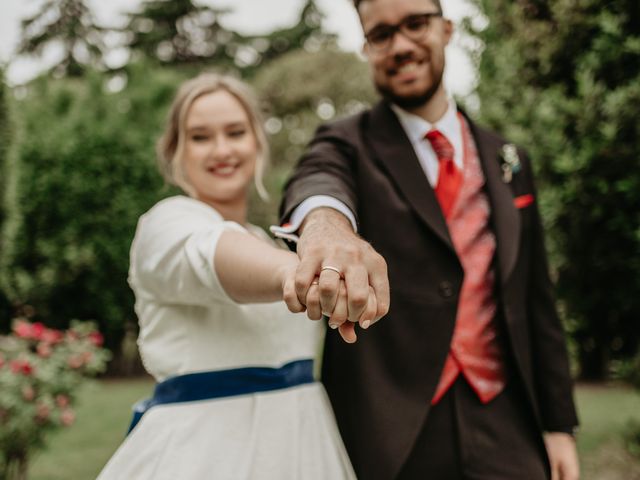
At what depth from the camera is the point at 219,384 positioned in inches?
74.9

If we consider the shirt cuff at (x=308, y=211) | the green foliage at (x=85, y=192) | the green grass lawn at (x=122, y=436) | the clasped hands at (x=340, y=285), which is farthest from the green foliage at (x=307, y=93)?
the clasped hands at (x=340, y=285)

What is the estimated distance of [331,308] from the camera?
1.06 meters

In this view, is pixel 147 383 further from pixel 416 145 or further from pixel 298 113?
pixel 416 145

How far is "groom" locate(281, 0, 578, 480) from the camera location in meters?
1.90

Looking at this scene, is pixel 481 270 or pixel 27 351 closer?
pixel 481 270

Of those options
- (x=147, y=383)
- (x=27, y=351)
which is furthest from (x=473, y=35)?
(x=147, y=383)

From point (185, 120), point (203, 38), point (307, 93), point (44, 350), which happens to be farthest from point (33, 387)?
point (203, 38)

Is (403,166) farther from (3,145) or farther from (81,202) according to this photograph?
(81,202)

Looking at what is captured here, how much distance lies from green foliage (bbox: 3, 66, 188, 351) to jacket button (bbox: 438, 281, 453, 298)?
38.6ft

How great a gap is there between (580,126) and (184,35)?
2338 cm

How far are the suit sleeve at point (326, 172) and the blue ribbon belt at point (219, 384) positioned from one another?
51cm

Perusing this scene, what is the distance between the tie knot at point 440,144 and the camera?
2113 millimetres

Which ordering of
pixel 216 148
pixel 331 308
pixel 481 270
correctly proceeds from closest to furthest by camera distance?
1. pixel 331 308
2. pixel 481 270
3. pixel 216 148

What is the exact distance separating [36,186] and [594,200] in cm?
1217
